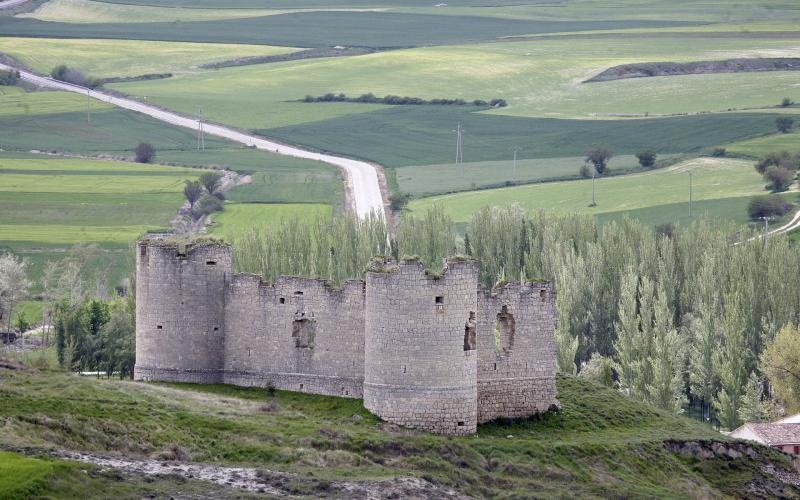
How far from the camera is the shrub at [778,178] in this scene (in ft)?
409

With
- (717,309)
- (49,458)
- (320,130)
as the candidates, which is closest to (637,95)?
(320,130)

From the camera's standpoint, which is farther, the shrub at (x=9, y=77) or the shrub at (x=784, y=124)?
the shrub at (x=9, y=77)

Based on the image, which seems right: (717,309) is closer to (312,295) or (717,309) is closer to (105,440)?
(312,295)

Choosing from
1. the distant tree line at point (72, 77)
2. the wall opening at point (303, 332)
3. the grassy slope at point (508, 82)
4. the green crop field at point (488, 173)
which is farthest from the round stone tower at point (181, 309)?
the distant tree line at point (72, 77)

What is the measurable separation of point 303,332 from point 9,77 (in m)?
116

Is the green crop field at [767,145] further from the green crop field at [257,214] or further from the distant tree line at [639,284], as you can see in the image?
the distant tree line at [639,284]

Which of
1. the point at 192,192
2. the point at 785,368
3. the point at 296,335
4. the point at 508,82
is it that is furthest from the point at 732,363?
the point at 508,82

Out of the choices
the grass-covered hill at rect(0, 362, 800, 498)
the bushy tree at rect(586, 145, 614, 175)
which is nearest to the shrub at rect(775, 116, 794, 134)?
the bushy tree at rect(586, 145, 614, 175)

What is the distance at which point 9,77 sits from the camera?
162m

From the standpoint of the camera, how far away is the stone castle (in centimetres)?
4634

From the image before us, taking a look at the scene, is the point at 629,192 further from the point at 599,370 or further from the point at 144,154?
the point at 599,370

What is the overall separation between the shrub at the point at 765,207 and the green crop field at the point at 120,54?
71.5 m

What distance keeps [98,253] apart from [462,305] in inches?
2367

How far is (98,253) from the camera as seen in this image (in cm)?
10394
